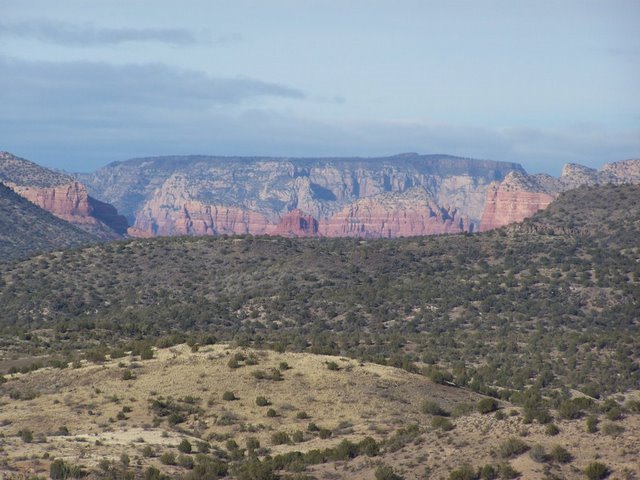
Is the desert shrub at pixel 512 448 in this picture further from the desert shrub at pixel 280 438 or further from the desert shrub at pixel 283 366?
the desert shrub at pixel 283 366

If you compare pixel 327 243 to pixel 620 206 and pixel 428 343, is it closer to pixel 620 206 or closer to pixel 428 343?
pixel 620 206

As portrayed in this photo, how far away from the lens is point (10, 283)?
145 m

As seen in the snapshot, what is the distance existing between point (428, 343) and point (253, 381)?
42.1 meters

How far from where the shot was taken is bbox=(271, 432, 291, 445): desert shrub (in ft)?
171

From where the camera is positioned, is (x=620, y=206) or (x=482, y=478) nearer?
(x=482, y=478)

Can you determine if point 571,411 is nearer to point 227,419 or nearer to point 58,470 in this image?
point 227,419

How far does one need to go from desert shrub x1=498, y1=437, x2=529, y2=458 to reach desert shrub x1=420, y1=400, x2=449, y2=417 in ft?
51.4

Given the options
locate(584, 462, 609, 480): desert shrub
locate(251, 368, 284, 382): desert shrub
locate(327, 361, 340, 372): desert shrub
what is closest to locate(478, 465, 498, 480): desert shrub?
locate(584, 462, 609, 480): desert shrub

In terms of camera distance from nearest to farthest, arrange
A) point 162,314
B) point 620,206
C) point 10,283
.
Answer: point 162,314 → point 10,283 → point 620,206

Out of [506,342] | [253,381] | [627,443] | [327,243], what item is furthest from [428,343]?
[327,243]

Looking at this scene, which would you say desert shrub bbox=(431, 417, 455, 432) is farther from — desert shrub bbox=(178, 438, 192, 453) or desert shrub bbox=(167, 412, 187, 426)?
desert shrub bbox=(167, 412, 187, 426)

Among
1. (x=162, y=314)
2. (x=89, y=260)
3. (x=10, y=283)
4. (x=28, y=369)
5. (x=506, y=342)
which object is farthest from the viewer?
(x=89, y=260)

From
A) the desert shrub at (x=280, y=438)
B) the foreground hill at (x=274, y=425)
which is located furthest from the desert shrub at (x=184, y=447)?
the desert shrub at (x=280, y=438)

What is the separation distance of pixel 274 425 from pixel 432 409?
7972 millimetres
